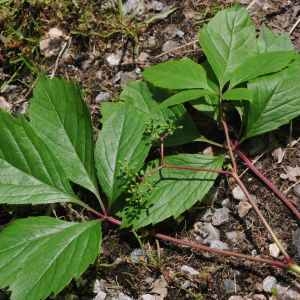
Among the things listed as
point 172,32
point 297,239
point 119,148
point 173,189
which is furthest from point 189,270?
point 172,32

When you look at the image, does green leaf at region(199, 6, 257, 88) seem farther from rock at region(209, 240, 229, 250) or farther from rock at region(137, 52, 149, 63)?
rock at region(209, 240, 229, 250)

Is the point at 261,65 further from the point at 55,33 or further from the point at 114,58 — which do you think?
the point at 55,33

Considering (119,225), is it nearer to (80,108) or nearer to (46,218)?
(46,218)

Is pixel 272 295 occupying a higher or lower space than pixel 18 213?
lower

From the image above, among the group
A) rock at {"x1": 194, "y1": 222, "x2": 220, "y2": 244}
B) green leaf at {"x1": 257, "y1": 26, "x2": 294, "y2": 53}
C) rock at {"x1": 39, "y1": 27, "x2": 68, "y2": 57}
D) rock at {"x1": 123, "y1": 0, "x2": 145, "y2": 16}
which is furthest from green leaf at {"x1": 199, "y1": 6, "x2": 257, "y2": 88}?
rock at {"x1": 39, "y1": 27, "x2": 68, "y2": 57}

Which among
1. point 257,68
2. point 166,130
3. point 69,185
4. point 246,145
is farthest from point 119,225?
point 257,68

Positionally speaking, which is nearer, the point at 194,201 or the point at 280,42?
the point at 194,201
